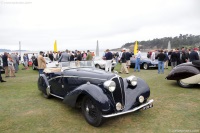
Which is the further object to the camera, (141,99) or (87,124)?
(141,99)

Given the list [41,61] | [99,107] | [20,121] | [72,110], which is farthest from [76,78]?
[41,61]

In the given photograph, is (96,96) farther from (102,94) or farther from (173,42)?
(173,42)

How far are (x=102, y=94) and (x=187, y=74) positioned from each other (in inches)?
187

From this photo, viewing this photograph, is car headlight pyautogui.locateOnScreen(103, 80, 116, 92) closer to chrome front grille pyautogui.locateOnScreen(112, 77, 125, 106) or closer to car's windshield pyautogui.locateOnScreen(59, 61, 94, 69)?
chrome front grille pyautogui.locateOnScreen(112, 77, 125, 106)

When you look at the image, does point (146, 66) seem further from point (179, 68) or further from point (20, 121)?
point (20, 121)

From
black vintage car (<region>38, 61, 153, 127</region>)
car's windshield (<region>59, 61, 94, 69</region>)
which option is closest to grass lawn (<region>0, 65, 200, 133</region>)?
black vintage car (<region>38, 61, 153, 127</region>)

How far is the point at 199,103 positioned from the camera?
5.02 m

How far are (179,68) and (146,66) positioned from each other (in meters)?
6.87

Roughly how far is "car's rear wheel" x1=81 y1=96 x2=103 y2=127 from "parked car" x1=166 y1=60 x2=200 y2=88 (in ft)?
15.4

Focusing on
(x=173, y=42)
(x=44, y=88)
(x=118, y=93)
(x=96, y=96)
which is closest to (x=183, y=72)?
(x=118, y=93)

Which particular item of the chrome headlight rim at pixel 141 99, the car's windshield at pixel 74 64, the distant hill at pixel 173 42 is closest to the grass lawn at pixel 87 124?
the chrome headlight rim at pixel 141 99

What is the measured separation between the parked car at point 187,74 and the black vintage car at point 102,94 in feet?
10.7

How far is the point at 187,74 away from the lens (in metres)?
6.81

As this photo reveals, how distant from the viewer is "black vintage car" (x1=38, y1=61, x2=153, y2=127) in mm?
3561
